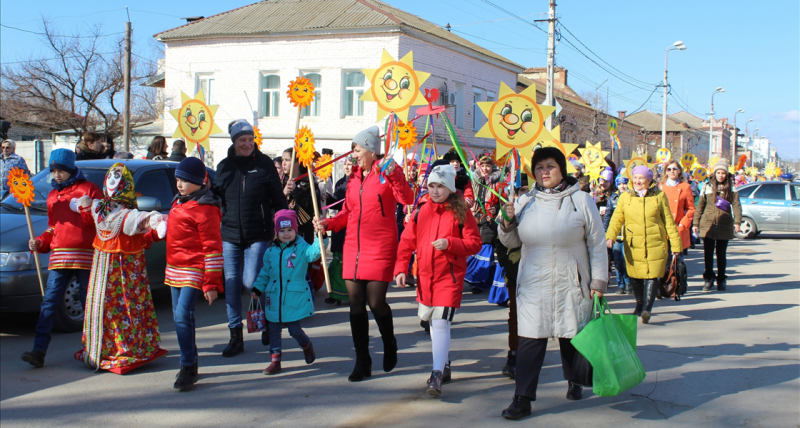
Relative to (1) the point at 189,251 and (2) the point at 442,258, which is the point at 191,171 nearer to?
(1) the point at 189,251

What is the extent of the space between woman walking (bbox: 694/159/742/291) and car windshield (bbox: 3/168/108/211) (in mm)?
7937

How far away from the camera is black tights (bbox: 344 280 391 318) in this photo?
482 centimetres

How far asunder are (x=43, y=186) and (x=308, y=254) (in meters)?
3.68

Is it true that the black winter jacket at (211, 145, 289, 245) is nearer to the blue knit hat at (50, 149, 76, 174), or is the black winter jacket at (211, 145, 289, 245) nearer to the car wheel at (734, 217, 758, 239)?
the blue knit hat at (50, 149, 76, 174)

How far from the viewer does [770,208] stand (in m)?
19.2

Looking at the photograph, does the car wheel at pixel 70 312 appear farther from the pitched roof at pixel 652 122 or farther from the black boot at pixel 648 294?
the pitched roof at pixel 652 122

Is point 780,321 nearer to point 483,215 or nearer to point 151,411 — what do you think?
point 483,215

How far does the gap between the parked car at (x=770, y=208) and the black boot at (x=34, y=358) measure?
19.3 meters

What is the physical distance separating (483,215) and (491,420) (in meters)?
4.19

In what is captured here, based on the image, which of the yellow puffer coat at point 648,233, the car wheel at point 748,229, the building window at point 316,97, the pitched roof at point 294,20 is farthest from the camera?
the building window at point 316,97

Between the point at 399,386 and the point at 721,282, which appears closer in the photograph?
the point at 399,386

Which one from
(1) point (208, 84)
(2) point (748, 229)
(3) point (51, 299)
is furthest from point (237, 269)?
(1) point (208, 84)

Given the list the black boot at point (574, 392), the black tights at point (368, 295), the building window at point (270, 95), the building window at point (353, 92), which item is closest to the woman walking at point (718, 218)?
the black boot at point (574, 392)

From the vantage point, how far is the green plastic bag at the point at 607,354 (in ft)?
13.1
